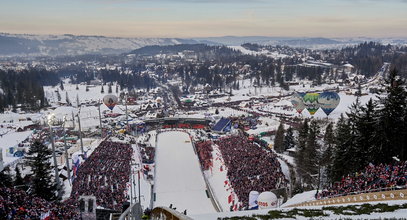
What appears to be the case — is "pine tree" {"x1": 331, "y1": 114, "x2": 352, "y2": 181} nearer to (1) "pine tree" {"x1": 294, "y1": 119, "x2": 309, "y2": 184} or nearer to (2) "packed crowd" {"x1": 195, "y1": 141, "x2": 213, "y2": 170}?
(1) "pine tree" {"x1": 294, "y1": 119, "x2": 309, "y2": 184}

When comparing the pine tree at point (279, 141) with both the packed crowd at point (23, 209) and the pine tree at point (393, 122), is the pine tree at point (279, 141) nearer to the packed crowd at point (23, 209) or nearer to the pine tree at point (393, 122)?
the pine tree at point (393, 122)

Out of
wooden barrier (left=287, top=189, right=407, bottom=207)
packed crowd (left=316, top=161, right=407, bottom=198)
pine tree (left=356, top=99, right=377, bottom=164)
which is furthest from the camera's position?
pine tree (left=356, top=99, right=377, bottom=164)

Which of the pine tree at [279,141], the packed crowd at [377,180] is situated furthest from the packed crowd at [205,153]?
the packed crowd at [377,180]

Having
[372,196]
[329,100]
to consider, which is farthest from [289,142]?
[372,196]

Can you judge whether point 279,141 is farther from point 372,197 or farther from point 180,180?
point 372,197

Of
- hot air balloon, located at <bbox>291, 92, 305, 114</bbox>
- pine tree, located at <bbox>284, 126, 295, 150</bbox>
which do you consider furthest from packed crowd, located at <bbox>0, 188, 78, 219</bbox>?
hot air balloon, located at <bbox>291, 92, 305, 114</bbox>

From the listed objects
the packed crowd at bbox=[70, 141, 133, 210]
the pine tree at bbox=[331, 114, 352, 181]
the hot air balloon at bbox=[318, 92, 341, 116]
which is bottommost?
the packed crowd at bbox=[70, 141, 133, 210]
